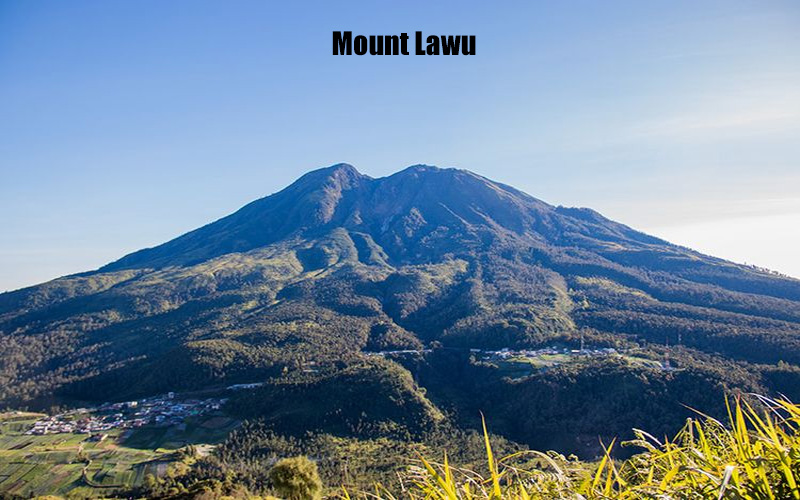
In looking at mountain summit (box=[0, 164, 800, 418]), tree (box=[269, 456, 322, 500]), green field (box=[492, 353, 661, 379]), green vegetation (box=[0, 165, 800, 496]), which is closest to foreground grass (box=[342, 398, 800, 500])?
tree (box=[269, 456, 322, 500])

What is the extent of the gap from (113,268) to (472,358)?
173 m

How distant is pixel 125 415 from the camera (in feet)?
211

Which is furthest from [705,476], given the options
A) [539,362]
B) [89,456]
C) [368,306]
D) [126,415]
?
[368,306]

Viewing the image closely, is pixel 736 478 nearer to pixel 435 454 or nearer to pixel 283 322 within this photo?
pixel 435 454

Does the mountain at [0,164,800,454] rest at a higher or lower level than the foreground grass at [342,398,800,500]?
lower

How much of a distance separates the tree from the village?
126ft

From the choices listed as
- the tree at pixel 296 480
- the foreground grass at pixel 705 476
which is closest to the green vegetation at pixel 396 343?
the tree at pixel 296 480

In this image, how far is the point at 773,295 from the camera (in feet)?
369

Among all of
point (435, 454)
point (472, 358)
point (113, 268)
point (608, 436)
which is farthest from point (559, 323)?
point (113, 268)

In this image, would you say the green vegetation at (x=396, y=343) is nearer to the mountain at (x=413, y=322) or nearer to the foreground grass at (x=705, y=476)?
the mountain at (x=413, y=322)

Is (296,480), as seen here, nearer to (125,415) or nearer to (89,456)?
Answer: (89,456)

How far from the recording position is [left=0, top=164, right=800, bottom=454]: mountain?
204ft

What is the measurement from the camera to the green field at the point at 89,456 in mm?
44000

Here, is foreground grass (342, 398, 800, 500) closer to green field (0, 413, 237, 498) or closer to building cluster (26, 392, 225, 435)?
green field (0, 413, 237, 498)
